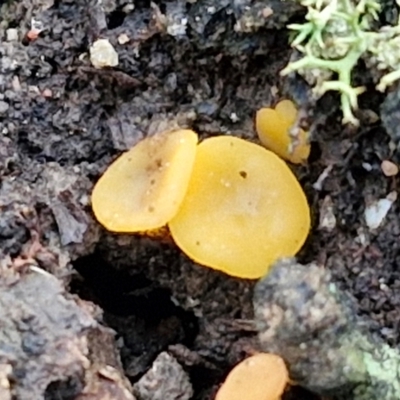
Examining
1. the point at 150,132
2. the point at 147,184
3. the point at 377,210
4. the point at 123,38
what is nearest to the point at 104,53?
the point at 123,38

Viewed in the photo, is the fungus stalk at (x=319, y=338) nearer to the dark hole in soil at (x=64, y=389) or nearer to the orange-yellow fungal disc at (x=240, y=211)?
the orange-yellow fungal disc at (x=240, y=211)

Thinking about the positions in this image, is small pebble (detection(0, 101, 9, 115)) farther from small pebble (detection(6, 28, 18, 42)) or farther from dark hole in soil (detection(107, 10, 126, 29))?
dark hole in soil (detection(107, 10, 126, 29))

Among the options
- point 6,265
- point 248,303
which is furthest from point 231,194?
point 6,265

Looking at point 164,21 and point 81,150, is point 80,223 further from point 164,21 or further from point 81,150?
point 164,21

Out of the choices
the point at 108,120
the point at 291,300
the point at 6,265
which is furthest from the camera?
the point at 108,120

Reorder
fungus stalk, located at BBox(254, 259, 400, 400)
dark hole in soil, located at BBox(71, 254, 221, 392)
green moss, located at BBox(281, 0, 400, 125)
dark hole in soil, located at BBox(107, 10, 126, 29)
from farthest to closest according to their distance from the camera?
1. dark hole in soil, located at BBox(107, 10, 126, 29)
2. dark hole in soil, located at BBox(71, 254, 221, 392)
3. green moss, located at BBox(281, 0, 400, 125)
4. fungus stalk, located at BBox(254, 259, 400, 400)

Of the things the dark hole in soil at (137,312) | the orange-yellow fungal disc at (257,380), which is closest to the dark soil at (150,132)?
Result: the dark hole in soil at (137,312)

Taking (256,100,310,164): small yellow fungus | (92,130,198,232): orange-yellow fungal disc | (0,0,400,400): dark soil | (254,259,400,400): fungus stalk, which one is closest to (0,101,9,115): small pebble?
(0,0,400,400): dark soil
